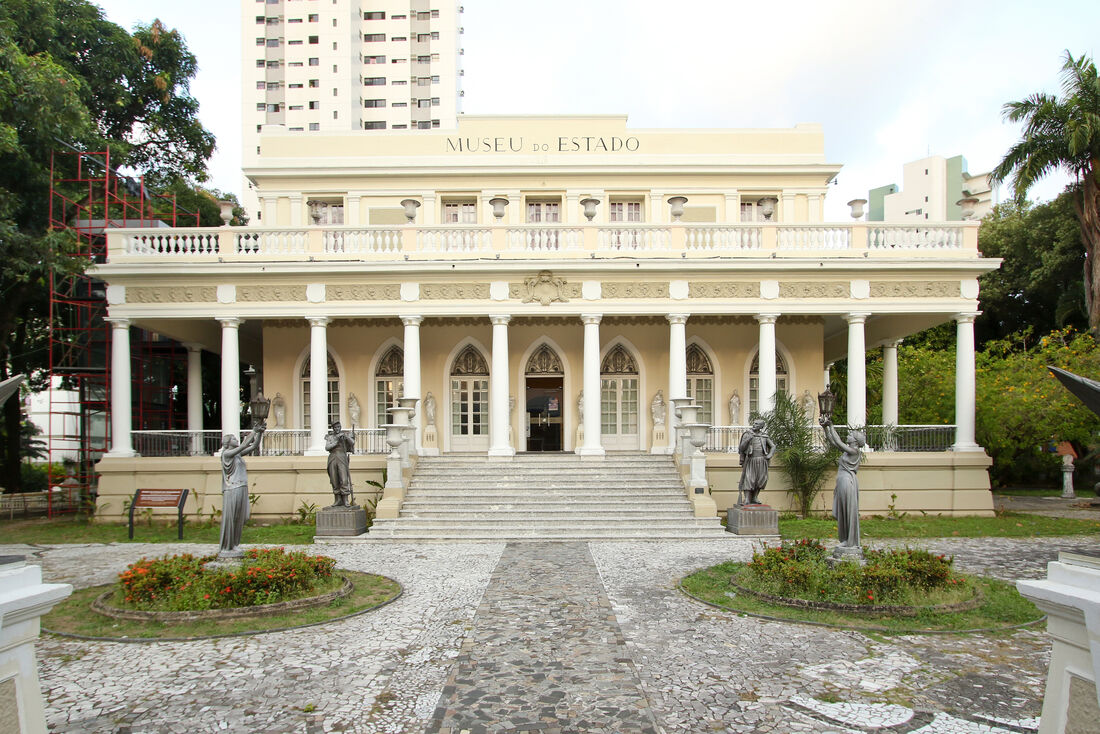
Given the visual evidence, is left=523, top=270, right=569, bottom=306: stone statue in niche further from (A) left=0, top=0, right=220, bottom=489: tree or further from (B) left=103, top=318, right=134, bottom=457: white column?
(A) left=0, top=0, right=220, bottom=489: tree

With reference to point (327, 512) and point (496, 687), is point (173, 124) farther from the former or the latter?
point (496, 687)

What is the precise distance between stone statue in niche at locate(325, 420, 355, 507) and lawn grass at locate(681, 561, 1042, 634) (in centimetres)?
720

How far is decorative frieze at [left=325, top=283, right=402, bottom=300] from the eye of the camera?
654 inches

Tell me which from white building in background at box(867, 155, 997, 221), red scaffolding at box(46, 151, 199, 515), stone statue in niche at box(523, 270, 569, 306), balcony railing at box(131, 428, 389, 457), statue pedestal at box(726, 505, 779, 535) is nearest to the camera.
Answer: statue pedestal at box(726, 505, 779, 535)

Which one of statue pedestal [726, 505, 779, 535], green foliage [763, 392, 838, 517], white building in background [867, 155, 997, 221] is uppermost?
white building in background [867, 155, 997, 221]

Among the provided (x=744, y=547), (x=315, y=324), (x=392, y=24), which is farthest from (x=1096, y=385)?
(x=392, y=24)

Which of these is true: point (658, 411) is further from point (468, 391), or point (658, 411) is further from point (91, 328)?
point (91, 328)

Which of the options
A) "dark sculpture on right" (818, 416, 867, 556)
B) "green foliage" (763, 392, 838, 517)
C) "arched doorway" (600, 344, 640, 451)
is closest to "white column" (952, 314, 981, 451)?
"green foliage" (763, 392, 838, 517)

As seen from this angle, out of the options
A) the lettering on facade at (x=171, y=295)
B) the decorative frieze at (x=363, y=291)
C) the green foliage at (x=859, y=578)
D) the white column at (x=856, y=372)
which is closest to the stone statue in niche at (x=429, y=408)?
the decorative frieze at (x=363, y=291)

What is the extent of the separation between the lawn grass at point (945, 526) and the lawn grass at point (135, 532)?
32.1ft

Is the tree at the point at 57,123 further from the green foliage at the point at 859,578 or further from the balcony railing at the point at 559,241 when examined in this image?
the green foliage at the point at 859,578

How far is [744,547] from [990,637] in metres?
5.17

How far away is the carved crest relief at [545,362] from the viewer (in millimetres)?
19047

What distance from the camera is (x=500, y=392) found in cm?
1638
